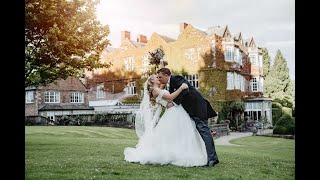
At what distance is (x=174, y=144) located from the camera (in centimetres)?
499

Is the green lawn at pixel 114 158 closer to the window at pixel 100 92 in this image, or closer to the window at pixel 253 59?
the window at pixel 100 92

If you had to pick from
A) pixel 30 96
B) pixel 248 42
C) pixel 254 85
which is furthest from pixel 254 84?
pixel 30 96

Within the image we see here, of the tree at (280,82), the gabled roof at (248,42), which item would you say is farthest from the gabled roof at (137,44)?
the tree at (280,82)

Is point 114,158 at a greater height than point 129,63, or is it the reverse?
point 129,63

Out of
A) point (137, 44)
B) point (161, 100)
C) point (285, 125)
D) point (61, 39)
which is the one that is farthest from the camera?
point (61, 39)

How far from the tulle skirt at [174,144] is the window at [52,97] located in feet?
4.68

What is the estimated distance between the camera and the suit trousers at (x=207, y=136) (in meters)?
4.96

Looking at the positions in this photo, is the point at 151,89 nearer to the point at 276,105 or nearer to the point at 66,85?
the point at 66,85

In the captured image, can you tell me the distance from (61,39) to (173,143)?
233 cm
